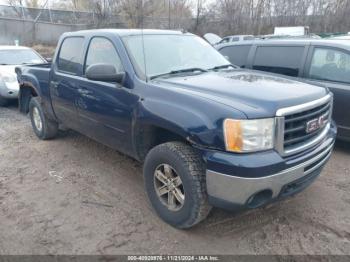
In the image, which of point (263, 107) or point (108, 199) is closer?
point (263, 107)

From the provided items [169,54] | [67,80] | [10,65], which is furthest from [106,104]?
[10,65]

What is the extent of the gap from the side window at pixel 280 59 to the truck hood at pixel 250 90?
6.23ft

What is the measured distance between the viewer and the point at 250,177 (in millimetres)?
2713

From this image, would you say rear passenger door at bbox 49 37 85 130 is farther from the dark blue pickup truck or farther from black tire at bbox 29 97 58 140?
black tire at bbox 29 97 58 140

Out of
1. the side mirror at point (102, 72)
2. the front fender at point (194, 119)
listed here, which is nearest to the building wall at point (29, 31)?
the side mirror at point (102, 72)

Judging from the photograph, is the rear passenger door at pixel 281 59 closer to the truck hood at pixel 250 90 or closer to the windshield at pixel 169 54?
the windshield at pixel 169 54

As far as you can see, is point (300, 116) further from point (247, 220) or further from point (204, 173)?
point (247, 220)

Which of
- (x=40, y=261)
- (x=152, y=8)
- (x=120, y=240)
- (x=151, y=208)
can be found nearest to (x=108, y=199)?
(x=151, y=208)

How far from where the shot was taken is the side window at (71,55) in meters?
4.69

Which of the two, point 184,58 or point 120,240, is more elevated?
point 184,58

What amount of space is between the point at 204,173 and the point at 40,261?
1.55m

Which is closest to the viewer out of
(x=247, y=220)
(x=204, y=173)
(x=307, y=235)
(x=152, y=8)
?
(x=204, y=173)

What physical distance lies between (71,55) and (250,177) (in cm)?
327

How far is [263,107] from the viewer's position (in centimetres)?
283
